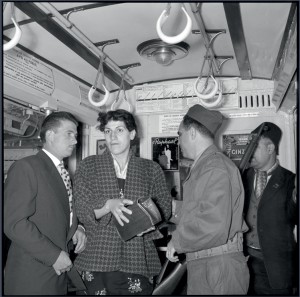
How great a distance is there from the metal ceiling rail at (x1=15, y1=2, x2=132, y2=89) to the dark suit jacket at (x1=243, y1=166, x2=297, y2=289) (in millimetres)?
1731

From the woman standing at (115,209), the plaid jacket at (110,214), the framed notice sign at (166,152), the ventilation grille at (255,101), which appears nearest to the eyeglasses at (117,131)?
the woman standing at (115,209)

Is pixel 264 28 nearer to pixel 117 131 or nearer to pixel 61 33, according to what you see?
pixel 117 131

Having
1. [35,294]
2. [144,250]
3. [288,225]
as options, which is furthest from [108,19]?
[288,225]

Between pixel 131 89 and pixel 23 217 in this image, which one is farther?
pixel 131 89

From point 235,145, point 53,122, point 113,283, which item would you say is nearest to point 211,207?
point 113,283

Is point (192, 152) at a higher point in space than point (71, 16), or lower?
lower

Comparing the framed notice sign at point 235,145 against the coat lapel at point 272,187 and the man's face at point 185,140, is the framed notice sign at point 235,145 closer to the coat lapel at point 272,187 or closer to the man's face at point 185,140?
the coat lapel at point 272,187

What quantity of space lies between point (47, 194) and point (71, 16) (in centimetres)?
113

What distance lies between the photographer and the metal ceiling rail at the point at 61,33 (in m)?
2.00

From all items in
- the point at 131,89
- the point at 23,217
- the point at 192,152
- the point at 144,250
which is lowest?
the point at 144,250

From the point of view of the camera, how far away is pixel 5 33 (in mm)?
2238

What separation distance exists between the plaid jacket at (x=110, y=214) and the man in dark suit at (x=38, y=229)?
4.4 inches

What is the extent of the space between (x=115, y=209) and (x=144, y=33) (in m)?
1.33

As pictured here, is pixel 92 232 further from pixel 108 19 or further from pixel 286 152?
pixel 286 152
